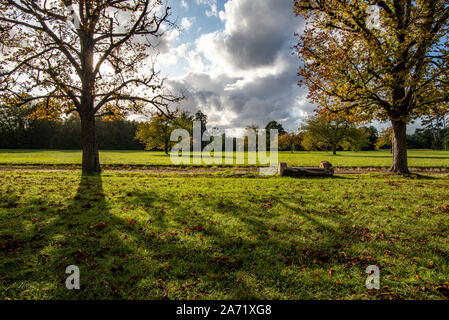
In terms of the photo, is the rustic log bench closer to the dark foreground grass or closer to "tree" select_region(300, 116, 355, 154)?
the dark foreground grass

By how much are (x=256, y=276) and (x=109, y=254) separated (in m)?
2.59

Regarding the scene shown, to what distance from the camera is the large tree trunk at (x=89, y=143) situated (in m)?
12.1

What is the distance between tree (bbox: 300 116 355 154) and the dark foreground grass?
45.2m

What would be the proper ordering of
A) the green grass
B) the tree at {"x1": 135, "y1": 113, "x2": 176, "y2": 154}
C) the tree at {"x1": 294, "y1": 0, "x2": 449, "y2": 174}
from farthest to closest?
1. the tree at {"x1": 135, "y1": 113, "x2": 176, "y2": 154}
2. the green grass
3. the tree at {"x1": 294, "y1": 0, "x2": 449, "y2": 174}

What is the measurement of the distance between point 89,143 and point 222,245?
11779 mm

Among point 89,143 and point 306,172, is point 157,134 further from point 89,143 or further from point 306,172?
point 306,172

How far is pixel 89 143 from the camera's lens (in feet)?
40.2

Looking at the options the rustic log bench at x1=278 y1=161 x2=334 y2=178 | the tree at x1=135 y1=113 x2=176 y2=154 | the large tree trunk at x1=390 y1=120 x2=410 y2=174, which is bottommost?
the rustic log bench at x1=278 y1=161 x2=334 y2=178

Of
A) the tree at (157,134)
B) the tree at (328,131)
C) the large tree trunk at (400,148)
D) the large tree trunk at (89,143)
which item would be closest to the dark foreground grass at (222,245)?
the large tree trunk at (89,143)

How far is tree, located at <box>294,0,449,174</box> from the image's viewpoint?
10.9 metres

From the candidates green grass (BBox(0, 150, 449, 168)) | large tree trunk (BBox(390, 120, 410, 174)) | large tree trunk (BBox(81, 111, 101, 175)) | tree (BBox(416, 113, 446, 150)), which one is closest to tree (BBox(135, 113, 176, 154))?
green grass (BBox(0, 150, 449, 168))

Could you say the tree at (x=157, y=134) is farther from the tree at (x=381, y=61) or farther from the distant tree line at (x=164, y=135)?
the tree at (x=381, y=61)

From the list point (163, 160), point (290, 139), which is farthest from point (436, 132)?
point (163, 160)

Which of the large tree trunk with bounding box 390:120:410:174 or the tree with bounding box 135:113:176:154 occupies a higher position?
the tree with bounding box 135:113:176:154
